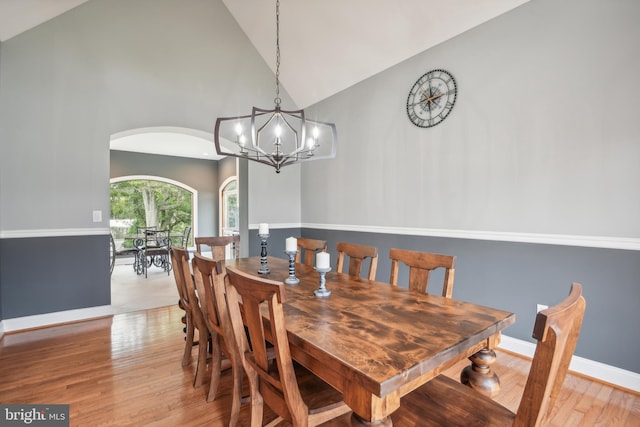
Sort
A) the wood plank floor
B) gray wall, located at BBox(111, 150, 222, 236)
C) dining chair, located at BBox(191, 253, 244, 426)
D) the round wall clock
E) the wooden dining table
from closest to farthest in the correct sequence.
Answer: the wooden dining table, dining chair, located at BBox(191, 253, 244, 426), the wood plank floor, the round wall clock, gray wall, located at BBox(111, 150, 222, 236)

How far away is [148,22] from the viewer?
394 cm

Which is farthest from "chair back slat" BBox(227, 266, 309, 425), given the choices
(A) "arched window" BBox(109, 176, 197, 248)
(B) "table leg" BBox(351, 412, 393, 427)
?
(A) "arched window" BBox(109, 176, 197, 248)

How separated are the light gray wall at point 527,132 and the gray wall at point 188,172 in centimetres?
617

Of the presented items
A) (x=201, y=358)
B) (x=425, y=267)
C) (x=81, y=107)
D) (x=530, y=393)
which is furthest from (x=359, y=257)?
(x=81, y=107)

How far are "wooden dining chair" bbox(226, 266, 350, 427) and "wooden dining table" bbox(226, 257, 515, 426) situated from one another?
105mm

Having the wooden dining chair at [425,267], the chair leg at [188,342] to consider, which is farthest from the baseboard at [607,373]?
the chair leg at [188,342]

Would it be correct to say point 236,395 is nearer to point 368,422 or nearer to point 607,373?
point 368,422

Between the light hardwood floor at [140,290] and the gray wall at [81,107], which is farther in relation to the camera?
the light hardwood floor at [140,290]

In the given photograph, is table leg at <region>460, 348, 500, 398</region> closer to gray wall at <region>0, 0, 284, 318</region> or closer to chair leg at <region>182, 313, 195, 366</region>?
chair leg at <region>182, 313, 195, 366</region>

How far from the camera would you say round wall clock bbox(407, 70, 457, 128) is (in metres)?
3.20

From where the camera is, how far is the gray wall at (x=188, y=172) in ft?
24.7

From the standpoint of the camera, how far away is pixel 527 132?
2.66 meters

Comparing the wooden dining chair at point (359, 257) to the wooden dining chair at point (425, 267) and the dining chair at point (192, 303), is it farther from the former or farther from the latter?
the dining chair at point (192, 303)

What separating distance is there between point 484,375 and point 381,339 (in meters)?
0.63
